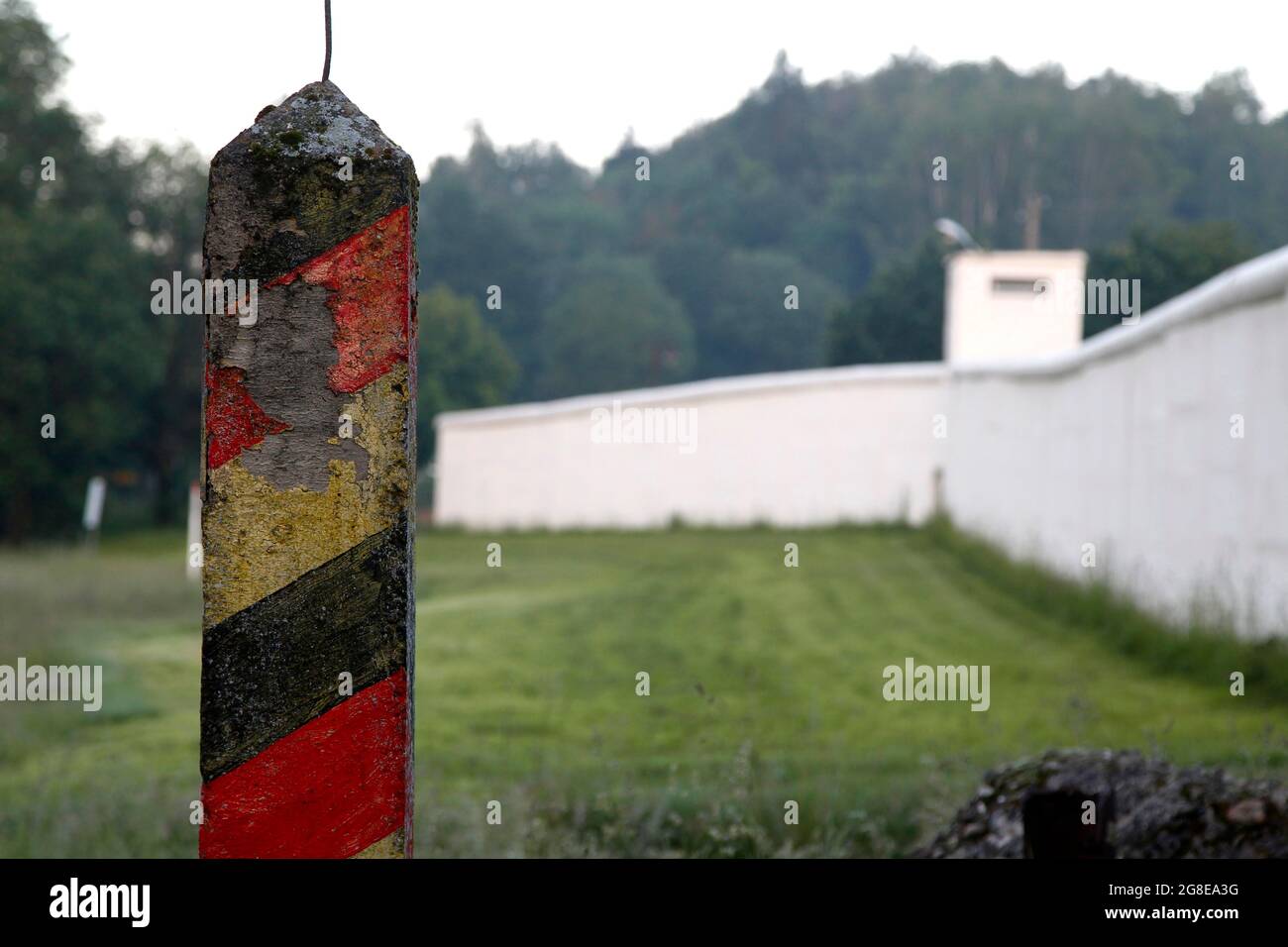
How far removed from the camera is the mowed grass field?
6328mm

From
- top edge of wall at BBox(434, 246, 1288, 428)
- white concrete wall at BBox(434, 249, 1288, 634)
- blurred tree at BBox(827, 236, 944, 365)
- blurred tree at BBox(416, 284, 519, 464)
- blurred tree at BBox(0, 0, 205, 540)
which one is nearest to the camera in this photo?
top edge of wall at BBox(434, 246, 1288, 428)

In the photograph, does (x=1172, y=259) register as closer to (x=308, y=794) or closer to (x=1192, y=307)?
(x=1192, y=307)

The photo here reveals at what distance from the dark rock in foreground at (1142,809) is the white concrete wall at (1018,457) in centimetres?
397

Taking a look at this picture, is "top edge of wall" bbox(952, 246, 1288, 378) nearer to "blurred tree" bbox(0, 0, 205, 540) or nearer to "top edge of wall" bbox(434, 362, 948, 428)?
"top edge of wall" bbox(434, 362, 948, 428)

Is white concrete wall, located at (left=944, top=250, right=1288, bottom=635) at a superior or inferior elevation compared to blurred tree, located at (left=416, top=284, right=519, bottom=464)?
inferior

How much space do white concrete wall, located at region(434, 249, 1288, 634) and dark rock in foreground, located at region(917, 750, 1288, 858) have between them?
3968 mm

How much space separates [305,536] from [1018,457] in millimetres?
15133

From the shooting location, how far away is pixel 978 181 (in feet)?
263

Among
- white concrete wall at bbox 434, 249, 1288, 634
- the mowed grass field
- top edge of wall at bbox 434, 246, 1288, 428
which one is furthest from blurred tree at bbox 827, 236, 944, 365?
the mowed grass field

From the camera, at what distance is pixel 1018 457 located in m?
17.1

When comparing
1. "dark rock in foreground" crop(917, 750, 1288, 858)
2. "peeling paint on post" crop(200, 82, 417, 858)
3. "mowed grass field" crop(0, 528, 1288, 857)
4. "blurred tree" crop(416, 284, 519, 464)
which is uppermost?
"blurred tree" crop(416, 284, 519, 464)

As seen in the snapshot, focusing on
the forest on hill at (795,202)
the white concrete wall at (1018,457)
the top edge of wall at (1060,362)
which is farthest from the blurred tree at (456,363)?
the white concrete wall at (1018,457)

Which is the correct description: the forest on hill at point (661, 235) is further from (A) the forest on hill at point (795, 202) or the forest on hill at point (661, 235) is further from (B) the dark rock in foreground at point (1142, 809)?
(B) the dark rock in foreground at point (1142, 809)

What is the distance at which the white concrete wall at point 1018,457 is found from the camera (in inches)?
373
